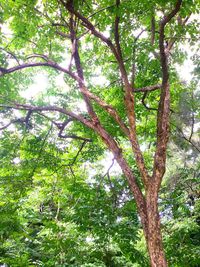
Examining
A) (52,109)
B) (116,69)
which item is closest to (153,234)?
(52,109)

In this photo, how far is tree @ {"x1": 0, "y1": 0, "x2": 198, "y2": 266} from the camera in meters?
4.50

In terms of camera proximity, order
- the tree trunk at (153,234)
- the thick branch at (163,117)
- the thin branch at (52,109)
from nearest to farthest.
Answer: the tree trunk at (153,234), the thick branch at (163,117), the thin branch at (52,109)

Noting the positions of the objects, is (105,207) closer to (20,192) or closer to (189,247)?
(20,192)

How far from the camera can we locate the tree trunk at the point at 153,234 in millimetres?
3800

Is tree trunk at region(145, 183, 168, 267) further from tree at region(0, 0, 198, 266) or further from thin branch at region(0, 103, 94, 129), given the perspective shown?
thin branch at region(0, 103, 94, 129)

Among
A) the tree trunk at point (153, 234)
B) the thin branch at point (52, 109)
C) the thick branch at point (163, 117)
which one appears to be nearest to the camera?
the tree trunk at point (153, 234)

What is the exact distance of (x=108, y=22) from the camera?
560 cm

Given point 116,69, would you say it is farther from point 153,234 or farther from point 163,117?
point 153,234

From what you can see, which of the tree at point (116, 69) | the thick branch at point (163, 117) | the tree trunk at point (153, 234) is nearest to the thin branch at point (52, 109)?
the tree at point (116, 69)

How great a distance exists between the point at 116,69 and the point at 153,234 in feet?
14.4

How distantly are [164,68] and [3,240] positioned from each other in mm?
7385

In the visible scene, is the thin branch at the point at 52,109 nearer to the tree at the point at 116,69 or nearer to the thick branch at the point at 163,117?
the tree at the point at 116,69

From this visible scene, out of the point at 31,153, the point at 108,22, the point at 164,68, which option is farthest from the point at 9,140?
the point at 164,68

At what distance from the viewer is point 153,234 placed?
156 inches
